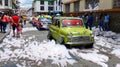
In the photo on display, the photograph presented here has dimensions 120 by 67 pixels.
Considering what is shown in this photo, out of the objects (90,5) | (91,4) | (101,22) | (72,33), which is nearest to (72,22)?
(72,33)

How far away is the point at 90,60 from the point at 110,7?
1758 centimetres

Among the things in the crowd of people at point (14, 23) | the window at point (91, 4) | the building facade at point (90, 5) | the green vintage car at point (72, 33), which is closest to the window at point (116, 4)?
the building facade at point (90, 5)

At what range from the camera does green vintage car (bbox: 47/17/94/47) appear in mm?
15891

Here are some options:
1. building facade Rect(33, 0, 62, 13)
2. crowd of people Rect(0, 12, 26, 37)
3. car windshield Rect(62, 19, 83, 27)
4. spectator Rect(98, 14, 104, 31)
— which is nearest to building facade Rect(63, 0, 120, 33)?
spectator Rect(98, 14, 104, 31)

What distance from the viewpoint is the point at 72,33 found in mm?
15984

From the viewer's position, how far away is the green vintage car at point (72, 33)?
15891 mm

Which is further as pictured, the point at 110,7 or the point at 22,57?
the point at 110,7

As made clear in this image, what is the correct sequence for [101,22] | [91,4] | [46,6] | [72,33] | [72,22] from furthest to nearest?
[46,6] → [91,4] → [101,22] → [72,22] → [72,33]

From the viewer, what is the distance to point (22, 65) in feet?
37.4

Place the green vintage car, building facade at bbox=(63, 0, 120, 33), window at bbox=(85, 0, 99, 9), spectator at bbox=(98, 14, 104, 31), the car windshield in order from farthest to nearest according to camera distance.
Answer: window at bbox=(85, 0, 99, 9) → spectator at bbox=(98, 14, 104, 31) → building facade at bbox=(63, 0, 120, 33) → the car windshield → the green vintage car

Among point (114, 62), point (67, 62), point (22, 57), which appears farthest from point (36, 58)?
point (114, 62)

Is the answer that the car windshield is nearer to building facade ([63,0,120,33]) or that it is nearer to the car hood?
the car hood

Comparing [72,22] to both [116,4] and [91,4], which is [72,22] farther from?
[91,4]

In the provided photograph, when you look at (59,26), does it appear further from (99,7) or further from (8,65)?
(99,7)
